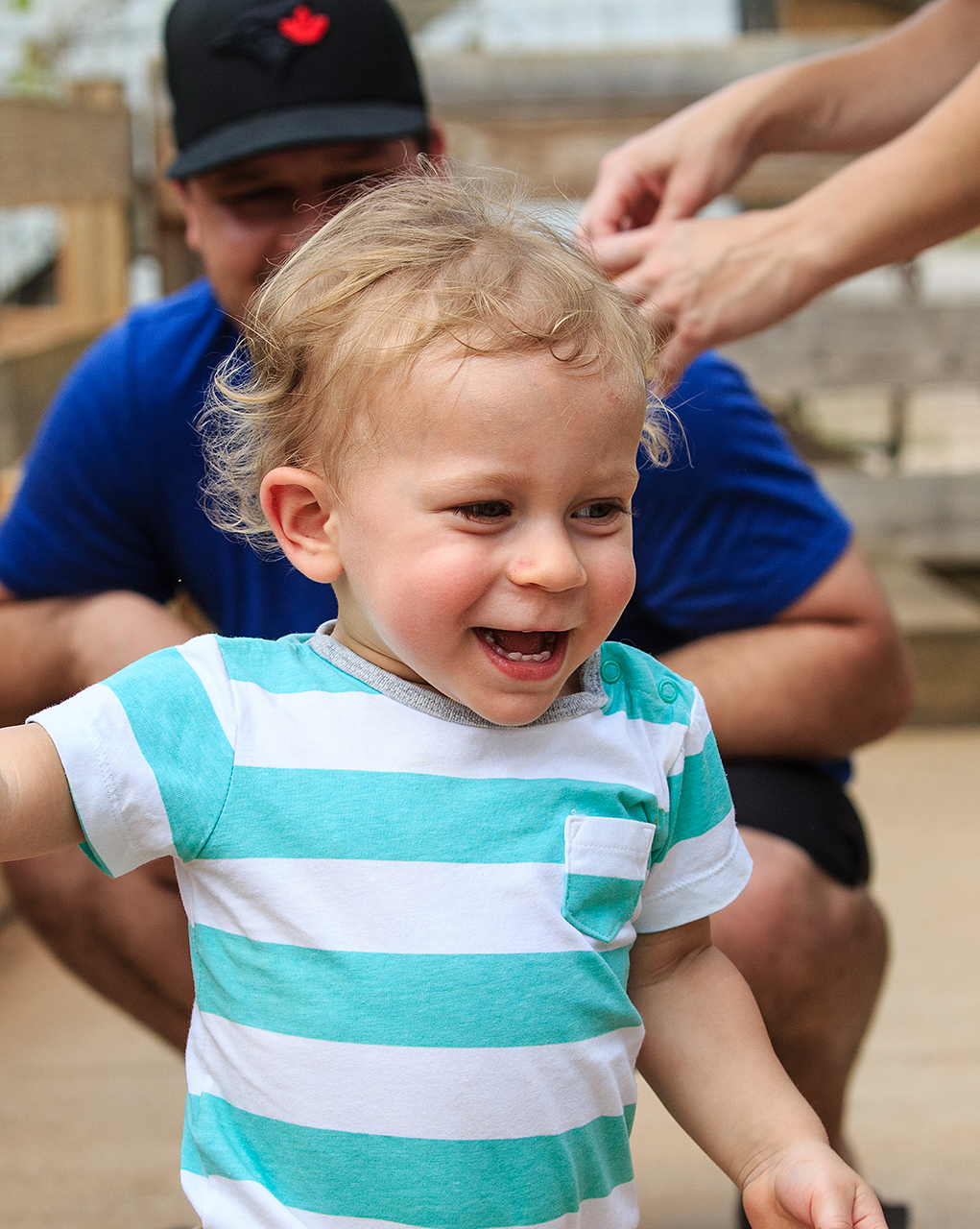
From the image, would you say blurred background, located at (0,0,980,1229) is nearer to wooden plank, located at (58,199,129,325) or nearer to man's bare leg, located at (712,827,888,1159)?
wooden plank, located at (58,199,129,325)

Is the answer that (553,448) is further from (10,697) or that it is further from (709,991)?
(10,697)

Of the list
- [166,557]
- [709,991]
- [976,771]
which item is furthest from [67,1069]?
[976,771]

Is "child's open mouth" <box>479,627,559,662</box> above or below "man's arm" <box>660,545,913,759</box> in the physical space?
above

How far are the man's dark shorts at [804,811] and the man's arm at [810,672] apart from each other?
26 mm

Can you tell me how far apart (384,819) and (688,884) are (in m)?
0.27

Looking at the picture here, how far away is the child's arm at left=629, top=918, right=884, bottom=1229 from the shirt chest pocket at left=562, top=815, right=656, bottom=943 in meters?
0.10

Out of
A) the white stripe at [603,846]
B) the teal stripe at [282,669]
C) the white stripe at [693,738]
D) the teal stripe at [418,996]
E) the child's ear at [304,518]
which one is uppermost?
the child's ear at [304,518]

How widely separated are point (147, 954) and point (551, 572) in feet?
3.48

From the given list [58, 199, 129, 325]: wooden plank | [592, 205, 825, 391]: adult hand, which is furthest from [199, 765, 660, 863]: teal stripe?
[58, 199, 129, 325]: wooden plank

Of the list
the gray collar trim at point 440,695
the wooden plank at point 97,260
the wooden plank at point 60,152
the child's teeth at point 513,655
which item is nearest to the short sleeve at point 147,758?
the gray collar trim at point 440,695

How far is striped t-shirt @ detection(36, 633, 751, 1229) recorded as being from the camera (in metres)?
1.02

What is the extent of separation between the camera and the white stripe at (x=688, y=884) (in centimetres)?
114

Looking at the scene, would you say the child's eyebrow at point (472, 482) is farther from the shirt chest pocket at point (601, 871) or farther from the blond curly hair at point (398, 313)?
the shirt chest pocket at point (601, 871)

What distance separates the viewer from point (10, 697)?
2025mm
